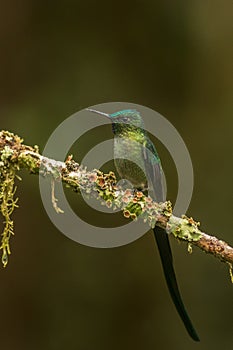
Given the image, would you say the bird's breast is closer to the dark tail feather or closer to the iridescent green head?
the iridescent green head

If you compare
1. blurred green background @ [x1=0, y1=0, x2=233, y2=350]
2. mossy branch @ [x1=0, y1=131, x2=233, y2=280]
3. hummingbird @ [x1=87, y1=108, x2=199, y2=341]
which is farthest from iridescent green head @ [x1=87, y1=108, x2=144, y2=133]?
blurred green background @ [x1=0, y1=0, x2=233, y2=350]

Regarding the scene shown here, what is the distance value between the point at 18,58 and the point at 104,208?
3.31 metres

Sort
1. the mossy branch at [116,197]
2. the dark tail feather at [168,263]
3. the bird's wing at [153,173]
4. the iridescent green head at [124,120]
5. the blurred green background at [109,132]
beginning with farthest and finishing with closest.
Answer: the blurred green background at [109,132] → the iridescent green head at [124,120] → the bird's wing at [153,173] → the dark tail feather at [168,263] → the mossy branch at [116,197]

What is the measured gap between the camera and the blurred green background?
4785 mm

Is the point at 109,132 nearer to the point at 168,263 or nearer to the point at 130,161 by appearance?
the point at 130,161

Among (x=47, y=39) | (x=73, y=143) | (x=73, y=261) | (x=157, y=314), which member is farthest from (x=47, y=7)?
(x=157, y=314)

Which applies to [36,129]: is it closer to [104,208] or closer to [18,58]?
[18,58]

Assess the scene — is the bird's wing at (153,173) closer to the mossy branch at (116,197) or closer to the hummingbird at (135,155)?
the hummingbird at (135,155)

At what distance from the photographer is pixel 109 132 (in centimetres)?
483

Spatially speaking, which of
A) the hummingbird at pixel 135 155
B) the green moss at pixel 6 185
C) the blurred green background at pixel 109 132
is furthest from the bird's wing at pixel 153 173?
the blurred green background at pixel 109 132

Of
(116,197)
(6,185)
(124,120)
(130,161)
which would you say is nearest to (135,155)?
(130,161)

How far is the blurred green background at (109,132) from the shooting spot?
4785mm

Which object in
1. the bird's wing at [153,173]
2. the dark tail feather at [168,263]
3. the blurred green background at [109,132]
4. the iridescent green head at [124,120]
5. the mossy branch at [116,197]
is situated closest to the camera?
the mossy branch at [116,197]

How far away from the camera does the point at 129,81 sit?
5180 millimetres
